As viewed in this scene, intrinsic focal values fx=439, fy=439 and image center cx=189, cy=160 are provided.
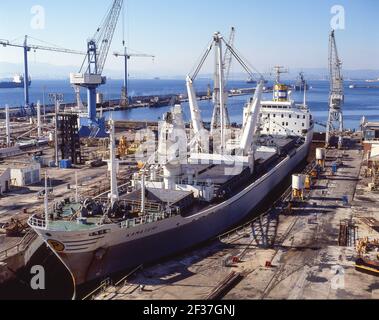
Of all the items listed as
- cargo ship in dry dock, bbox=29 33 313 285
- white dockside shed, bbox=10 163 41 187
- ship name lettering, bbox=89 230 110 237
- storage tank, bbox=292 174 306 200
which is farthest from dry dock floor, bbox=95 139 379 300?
white dockside shed, bbox=10 163 41 187

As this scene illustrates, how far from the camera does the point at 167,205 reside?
23.9 meters

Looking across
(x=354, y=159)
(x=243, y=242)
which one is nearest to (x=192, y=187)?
(x=243, y=242)

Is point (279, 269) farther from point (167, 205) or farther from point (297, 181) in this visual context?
point (297, 181)

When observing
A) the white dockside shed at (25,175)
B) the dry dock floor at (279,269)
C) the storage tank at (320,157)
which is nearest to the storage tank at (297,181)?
the dry dock floor at (279,269)

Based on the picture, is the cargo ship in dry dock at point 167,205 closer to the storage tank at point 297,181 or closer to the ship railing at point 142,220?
the ship railing at point 142,220

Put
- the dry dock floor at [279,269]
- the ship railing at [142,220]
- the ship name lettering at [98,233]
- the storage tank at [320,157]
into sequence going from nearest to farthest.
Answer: the dry dock floor at [279,269] < the ship name lettering at [98,233] < the ship railing at [142,220] < the storage tank at [320,157]

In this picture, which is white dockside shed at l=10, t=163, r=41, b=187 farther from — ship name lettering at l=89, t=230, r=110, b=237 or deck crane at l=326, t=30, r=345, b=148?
deck crane at l=326, t=30, r=345, b=148

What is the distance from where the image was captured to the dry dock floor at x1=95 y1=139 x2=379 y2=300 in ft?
62.6

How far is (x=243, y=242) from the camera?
2555cm

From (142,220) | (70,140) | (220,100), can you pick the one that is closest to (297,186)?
(220,100)

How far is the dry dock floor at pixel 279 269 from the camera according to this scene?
1908 centimetres

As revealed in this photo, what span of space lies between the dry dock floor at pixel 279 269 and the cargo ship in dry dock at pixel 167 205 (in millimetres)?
1324

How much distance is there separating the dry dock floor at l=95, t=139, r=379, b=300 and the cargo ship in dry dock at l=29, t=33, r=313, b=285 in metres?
1.32
